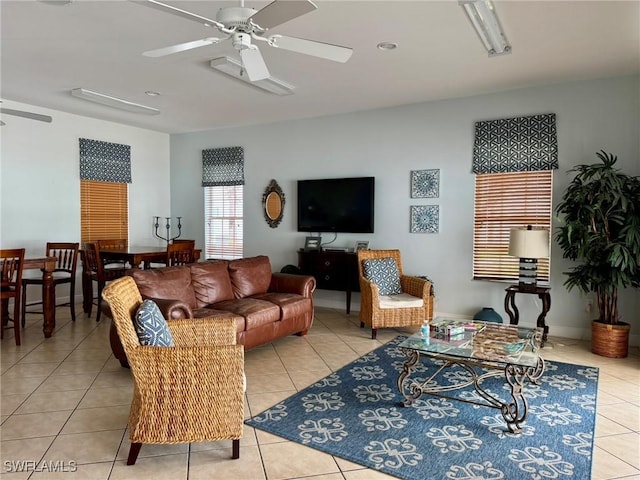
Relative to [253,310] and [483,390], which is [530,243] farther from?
[253,310]

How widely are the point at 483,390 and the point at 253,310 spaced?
1.98 metres

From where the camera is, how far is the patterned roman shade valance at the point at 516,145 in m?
4.90

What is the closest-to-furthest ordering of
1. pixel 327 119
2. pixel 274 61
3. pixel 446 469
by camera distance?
pixel 446 469, pixel 274 61, pixel 327 119

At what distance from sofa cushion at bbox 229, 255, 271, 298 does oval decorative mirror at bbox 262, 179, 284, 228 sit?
73.6 inches

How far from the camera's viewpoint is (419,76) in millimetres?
4586

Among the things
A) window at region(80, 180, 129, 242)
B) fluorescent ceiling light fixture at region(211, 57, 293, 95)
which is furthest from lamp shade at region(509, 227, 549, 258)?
window at region(80, 180, 129, 242)

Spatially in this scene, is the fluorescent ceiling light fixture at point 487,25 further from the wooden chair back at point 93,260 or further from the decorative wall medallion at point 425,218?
the wooden chair back at point 93,260

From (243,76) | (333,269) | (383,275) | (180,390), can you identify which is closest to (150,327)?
(180,390)

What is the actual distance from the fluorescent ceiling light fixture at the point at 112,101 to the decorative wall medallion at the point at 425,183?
3.54 meters

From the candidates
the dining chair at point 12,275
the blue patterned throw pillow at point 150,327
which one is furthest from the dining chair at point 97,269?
the blue patterned throw pillow at point 150,327

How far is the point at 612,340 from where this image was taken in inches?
165

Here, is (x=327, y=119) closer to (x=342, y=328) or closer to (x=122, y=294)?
(x=342, y=328)

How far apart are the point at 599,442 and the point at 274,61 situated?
380 cm

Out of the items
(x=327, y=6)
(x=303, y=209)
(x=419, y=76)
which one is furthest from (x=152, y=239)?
(x=327, y=6)
